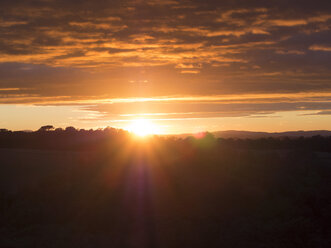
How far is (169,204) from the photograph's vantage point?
677 inches

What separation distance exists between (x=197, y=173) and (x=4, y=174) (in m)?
10.3

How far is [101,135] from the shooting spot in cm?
4934

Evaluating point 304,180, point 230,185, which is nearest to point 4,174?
point 230,185

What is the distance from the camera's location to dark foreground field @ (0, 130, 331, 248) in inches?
567

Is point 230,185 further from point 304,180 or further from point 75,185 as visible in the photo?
point 75,185

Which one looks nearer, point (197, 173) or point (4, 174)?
point (197, 173)

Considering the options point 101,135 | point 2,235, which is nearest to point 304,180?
point 2,235

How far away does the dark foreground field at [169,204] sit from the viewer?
1440 cm

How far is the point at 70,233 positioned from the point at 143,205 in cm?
323

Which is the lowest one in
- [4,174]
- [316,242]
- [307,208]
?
A: [316,242]

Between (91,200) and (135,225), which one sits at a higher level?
(91,200)

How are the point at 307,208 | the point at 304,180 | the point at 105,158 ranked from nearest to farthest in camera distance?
the point at 307,208 < the point at 304,180 < the point at 105,158

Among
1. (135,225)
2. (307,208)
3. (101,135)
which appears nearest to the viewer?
(135,225)

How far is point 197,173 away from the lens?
2172 cm
